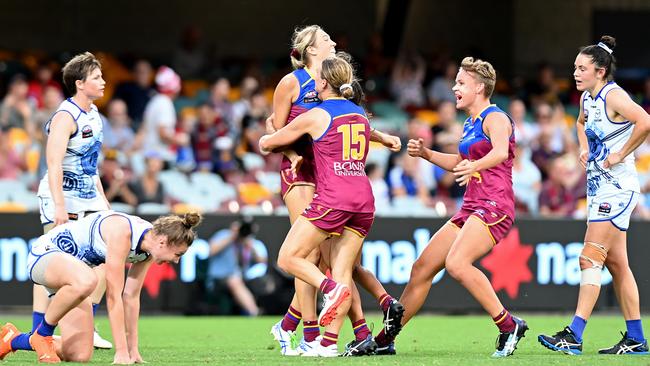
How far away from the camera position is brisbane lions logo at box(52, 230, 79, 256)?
7.95 metres

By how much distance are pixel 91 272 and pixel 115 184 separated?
6619 mm

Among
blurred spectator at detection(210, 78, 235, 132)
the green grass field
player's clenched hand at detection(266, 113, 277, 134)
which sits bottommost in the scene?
the green grass field

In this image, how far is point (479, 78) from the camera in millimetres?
8672

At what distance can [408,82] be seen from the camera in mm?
19969

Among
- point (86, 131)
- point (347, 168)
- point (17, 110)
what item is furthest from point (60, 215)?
point (17, 110)

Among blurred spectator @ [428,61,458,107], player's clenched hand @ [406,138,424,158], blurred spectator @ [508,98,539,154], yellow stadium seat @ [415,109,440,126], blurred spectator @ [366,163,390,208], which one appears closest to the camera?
player's clenched hand @ [406,138,424,158]

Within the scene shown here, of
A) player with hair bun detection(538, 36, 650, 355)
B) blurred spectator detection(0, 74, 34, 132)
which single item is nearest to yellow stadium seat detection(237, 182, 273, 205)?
blurred spectator detection(0, 74, 34, 132)

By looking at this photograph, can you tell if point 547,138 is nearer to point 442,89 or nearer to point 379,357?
point 442,89

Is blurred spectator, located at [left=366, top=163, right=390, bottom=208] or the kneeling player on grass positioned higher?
blurred spectator, located at [left=366, top=163, right=390, bottom=208]

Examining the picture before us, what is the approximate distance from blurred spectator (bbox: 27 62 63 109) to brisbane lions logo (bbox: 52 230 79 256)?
28.9 ft

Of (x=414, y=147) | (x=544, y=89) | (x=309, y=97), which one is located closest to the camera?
(x=414, y=147)

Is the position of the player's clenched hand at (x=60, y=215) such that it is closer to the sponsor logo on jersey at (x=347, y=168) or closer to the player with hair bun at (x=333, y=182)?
the player with hair bun at (x=333, y=182)

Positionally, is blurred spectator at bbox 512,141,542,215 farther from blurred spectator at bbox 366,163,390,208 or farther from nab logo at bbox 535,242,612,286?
blurred spectator at bbox 366,163,390,208

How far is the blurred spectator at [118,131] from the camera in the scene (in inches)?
625
